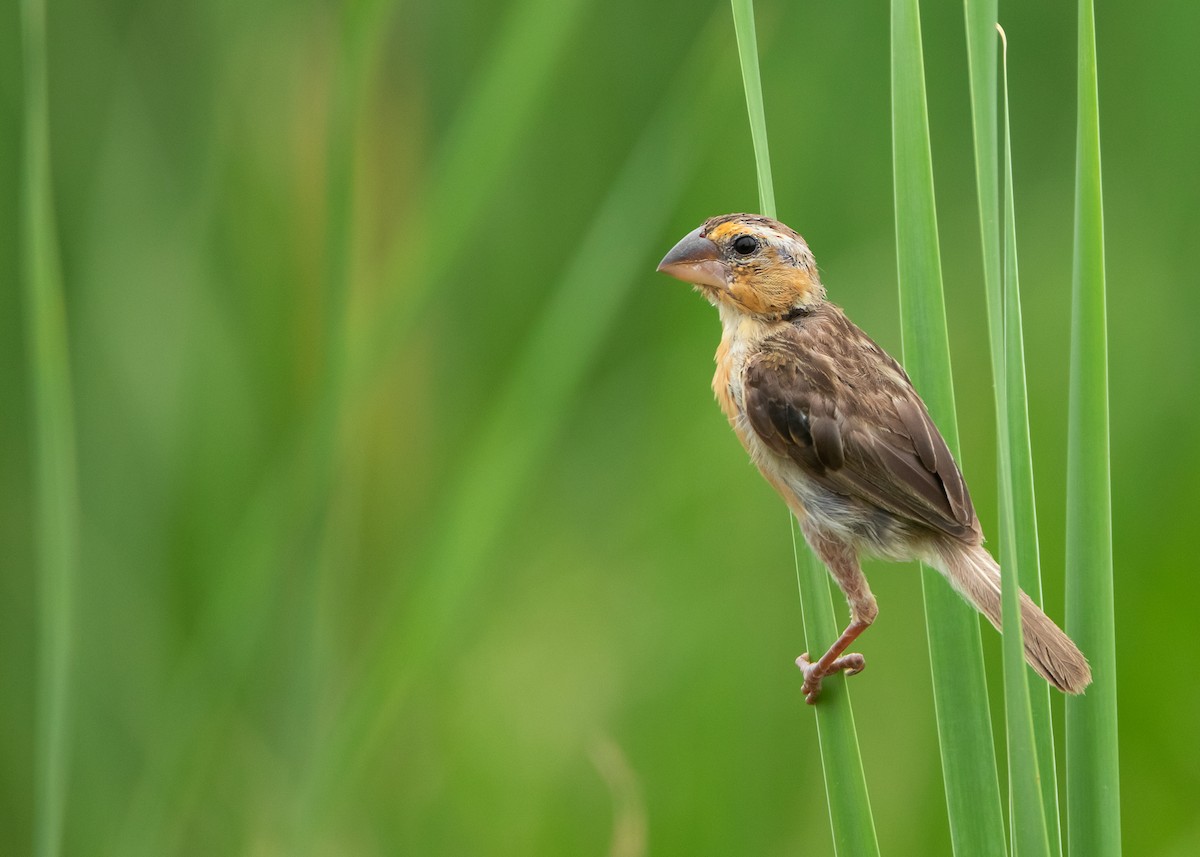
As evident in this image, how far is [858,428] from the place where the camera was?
2291 mm

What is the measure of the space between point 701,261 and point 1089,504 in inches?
41.6

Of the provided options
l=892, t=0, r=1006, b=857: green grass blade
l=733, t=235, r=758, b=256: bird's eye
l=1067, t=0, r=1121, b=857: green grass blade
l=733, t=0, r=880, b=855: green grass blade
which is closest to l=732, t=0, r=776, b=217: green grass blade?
l=733, t=0, r=880, b=855: green grass blade

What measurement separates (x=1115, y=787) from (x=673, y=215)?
2.34 metres

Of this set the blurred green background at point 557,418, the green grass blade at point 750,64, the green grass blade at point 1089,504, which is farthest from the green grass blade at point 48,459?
the green grass blade at point 1089,504

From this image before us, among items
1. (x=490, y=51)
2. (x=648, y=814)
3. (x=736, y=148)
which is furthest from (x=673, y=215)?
(x=648, y=814)

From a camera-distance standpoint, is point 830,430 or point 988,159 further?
point 830,430

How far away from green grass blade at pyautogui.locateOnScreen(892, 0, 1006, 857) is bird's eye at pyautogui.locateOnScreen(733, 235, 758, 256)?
0.63 meters

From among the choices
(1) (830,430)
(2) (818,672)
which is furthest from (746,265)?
(2) (818,672)

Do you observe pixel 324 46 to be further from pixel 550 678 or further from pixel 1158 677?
pixel 1158 677

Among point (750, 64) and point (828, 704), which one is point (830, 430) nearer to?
point (828, 704)

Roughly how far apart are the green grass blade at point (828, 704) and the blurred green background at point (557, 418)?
3.57 ft

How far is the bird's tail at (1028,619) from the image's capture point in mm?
1812

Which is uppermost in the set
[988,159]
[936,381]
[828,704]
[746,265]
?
[988,159]

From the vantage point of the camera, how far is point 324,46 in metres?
3.68
